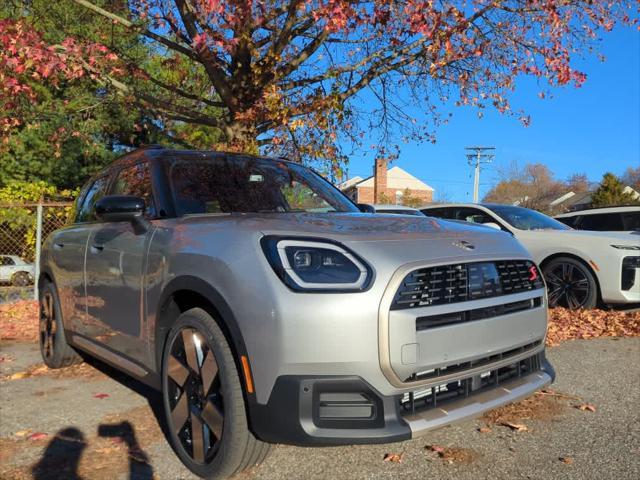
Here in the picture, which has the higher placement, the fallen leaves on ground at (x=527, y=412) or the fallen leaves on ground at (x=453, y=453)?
the fallen leaves on ground at (x=527, y=412)

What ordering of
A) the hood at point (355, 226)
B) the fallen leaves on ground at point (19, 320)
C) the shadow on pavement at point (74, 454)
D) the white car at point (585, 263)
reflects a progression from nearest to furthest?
the hood at point (355, 226)
the shadow on pavement at point (74, 454)
the white car at point (585, 263)
the fallen leaves on ground at point (19, 320)

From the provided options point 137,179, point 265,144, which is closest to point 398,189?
point 265,144

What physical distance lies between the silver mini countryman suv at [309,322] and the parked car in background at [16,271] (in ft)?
23.4

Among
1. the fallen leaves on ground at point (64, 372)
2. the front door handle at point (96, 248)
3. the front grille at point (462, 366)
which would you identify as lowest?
the fallen leaves on ground at point (64, 372)

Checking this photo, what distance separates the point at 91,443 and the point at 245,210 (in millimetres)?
1698

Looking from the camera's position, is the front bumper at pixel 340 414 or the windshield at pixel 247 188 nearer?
the front bumper at pixel 340 414

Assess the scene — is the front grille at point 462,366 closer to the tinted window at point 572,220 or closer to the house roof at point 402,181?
the tinted window at point 572,220

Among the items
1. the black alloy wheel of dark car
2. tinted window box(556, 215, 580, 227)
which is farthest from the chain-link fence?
tinted window box(556, 215, 580, 227)

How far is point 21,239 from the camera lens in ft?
34.3

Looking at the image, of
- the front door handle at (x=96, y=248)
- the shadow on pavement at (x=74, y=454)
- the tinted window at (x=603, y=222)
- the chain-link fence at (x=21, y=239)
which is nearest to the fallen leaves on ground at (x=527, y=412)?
the shadow on pavement at (x=74, y=454)

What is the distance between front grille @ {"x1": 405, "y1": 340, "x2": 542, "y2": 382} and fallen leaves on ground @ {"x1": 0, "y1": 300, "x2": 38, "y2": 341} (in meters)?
5.92

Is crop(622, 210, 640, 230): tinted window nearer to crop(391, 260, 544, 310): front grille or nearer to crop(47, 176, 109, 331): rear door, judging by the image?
crop(391, 260, 544, 310): front grille

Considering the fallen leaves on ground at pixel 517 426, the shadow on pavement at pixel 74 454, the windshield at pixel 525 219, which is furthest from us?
the windshield at pixel 525 219

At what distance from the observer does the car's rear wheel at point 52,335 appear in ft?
16.3
